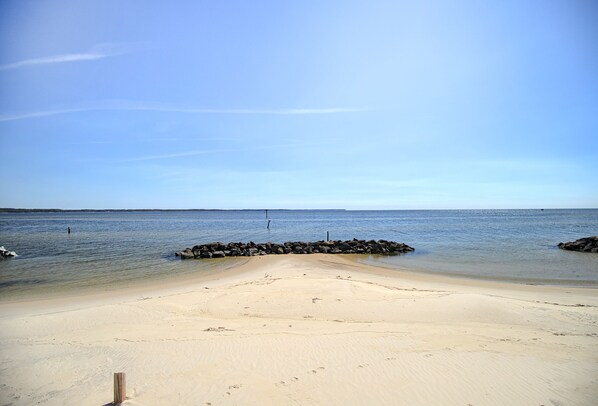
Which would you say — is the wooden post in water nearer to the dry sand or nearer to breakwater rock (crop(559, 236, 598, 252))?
the dry sand

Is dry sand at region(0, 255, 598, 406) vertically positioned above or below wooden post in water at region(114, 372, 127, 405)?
below

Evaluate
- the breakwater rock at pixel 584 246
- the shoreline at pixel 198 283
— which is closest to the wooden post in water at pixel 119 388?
the shoreline at pixel 198 283

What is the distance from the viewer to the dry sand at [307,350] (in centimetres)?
508

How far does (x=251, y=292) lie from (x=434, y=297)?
6213 mm

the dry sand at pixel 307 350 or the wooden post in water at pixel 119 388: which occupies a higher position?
the wooden post in water at pixel 119 388

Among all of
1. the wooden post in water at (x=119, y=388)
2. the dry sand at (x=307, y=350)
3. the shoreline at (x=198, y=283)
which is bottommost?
the shoreline at (x=198, y=283)

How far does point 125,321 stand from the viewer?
8.76 m

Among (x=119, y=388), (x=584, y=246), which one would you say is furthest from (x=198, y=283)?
(x=584, y=246)

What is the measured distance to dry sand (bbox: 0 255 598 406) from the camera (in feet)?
16.7

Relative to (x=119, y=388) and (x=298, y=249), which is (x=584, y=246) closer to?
(x=298, y=249)

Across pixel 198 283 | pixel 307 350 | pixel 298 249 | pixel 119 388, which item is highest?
pixel 119 388

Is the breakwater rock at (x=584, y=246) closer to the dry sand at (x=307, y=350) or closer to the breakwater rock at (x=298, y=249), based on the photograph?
the breakwater rock at (x=298, y=249)

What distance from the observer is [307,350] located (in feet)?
21.4

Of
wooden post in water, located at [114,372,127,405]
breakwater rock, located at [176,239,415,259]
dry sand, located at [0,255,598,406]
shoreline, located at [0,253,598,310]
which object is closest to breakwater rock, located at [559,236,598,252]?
breakwater rock, located at [176,239,415,259]
